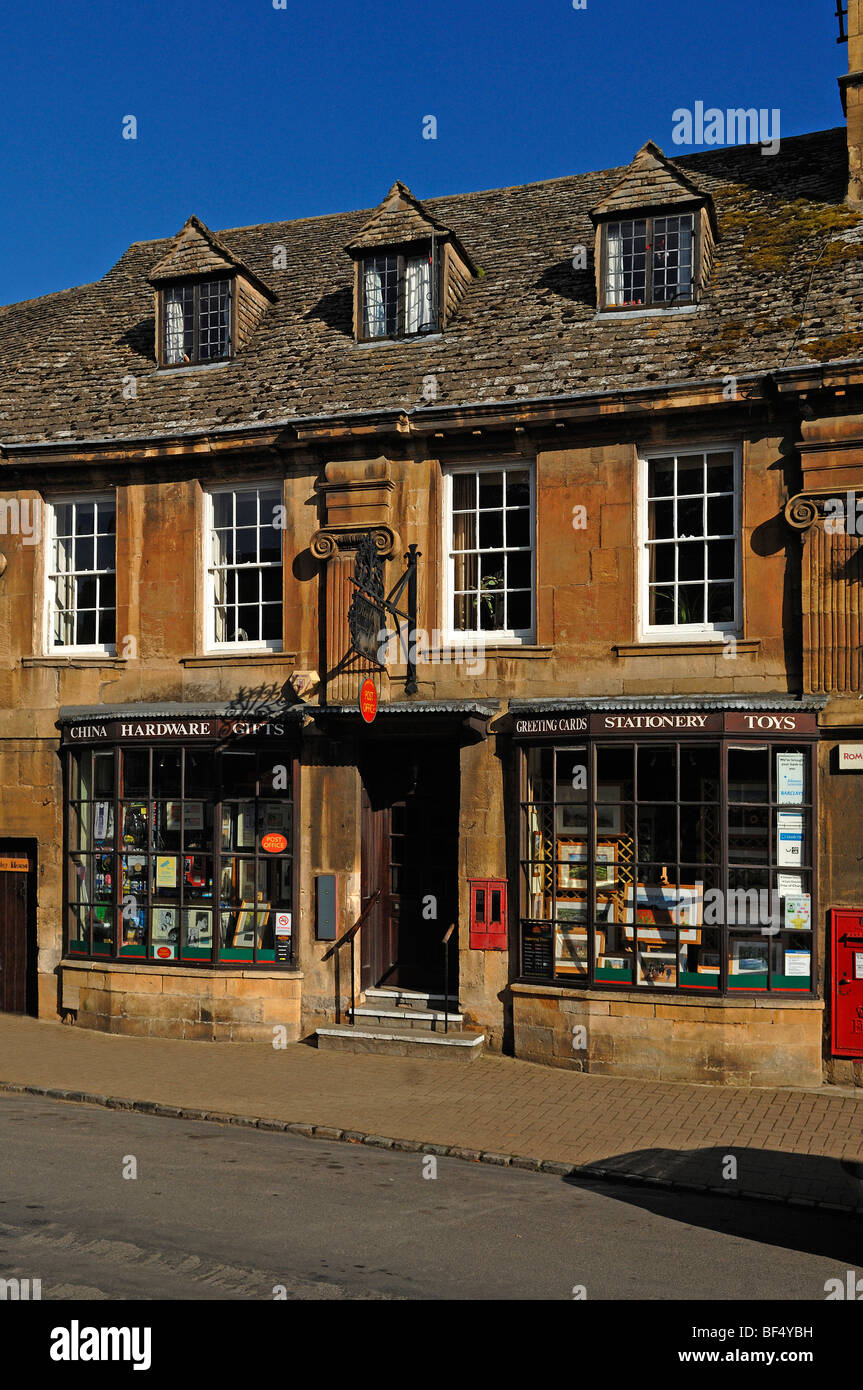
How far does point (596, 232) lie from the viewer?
15242 millimetres

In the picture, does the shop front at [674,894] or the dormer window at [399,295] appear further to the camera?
the dormer window at [399,295]

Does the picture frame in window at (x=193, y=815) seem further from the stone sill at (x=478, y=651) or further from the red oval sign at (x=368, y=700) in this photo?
the stone sill at (x=478, y=651)

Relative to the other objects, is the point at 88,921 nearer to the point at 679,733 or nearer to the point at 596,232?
the point at 679,733

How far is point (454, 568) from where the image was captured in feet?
47.6

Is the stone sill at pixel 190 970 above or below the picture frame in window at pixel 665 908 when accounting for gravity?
below

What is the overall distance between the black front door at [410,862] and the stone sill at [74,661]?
3.65 m

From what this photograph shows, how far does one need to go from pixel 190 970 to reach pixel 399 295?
909 cm

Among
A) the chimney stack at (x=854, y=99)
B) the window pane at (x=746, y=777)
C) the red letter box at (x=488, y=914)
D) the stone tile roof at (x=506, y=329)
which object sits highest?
the chimney stack at (x=854, y=99)

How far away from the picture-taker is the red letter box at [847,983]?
12.3 m

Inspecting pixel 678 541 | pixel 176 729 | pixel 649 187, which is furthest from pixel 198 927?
pixel 649 187

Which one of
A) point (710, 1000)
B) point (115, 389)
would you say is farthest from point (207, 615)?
point (710, 1000)

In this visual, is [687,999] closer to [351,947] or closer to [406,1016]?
[406,1016]

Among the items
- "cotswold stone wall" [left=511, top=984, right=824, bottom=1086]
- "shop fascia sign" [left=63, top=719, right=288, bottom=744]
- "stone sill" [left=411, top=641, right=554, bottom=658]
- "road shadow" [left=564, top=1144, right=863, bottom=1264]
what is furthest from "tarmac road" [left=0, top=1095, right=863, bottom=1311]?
"stone sill" [left=411, top=641, right=554, bottom=658]

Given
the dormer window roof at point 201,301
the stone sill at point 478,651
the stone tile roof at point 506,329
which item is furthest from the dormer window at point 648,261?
the dormer window roof at point 201,301
